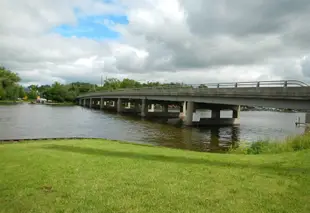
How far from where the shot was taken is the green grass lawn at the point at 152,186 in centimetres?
568

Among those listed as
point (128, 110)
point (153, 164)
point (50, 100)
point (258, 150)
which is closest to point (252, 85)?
point (258, 150)

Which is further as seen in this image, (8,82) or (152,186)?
(8,82)

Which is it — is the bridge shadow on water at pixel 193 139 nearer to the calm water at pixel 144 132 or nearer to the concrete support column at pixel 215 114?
the calm water at pixel 144 132

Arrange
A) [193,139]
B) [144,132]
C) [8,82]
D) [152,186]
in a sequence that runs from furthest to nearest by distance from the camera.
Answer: [8,82] → [144,132] → [193,139] → [152,186]

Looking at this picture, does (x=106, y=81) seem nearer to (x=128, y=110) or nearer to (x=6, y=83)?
(x=6, y=83)

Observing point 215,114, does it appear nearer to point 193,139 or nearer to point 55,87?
point 193,139

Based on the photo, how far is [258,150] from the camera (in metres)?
15.7

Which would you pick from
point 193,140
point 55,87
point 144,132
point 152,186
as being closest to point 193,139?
point 193,140

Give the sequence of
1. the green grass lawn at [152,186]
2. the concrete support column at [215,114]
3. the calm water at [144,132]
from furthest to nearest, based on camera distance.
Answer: the concrete support column at [215,114] → the calm water at [144,132] → the green grass lawn at [152,186]

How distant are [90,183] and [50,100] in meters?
163

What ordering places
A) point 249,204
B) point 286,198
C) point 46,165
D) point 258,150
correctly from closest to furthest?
point 249,204 < point 286,198 < point 46,165 < point 258,150

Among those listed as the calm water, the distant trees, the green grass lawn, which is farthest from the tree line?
the green grass lawn

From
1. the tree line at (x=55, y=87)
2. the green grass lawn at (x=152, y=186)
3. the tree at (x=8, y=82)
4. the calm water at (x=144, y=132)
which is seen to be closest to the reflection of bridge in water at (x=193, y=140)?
the calm water at (x=144, y=132)

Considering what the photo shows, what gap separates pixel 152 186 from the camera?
22.7 ft
